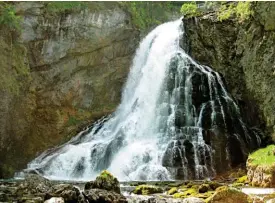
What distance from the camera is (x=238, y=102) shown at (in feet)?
84.7

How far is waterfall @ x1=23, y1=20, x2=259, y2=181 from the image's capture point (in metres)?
21.9

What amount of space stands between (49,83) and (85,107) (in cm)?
325

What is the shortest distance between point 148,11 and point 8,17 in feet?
45.1

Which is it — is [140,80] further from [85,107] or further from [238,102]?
[238,102]

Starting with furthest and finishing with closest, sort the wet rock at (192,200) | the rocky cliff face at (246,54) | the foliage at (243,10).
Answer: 1. the foliage at (243,10)
2. the rocky cliff face at (246,54)
3. the wet rock at (192,200)

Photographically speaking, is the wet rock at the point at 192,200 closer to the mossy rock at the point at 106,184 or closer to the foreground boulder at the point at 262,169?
the mossy rock at the point at 106,184

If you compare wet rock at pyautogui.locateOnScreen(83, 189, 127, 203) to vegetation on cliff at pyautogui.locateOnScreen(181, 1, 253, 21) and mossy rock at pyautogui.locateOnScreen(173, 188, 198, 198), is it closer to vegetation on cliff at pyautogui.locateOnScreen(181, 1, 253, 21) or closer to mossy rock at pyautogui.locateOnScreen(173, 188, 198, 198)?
mossy rock at pyautogui.locateOnScreen(173, 188, 198, 198)

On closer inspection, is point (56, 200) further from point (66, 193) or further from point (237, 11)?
point (237, 11)

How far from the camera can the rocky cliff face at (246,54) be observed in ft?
76.0

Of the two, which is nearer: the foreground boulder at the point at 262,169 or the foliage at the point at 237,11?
the foreground boulder at the point at 262,169

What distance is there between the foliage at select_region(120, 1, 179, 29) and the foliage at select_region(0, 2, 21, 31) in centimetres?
922

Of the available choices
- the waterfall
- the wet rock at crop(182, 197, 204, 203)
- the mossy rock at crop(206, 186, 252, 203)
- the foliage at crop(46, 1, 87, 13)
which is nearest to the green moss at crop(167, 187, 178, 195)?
the wet rock at crop(182, 197, 204, 203)

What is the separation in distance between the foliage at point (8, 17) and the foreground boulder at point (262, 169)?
57.5 ft

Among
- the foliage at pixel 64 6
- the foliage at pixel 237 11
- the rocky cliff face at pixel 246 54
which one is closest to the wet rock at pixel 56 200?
the rocky cliff face at pixel 246 54
